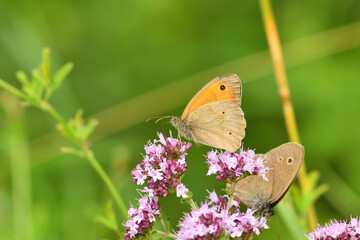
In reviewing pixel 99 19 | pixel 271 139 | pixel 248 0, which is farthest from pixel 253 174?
pixel 99 19

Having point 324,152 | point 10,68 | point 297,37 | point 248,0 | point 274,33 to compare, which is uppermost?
point 10,68

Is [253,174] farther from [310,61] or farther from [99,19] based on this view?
[99,19]

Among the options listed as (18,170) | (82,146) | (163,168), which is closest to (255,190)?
→ (163,168)

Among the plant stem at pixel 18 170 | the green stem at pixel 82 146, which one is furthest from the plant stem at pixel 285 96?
the plant stem at pixel 18 170

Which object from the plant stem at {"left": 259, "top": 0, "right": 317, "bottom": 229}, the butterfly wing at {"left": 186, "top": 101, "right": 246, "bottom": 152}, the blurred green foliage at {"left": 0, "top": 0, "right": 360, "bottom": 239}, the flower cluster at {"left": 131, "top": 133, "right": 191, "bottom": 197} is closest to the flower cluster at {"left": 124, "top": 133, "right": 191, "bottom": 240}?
the flower cluster at {"left": 131, "top": 133, "right": 191, "bottom": 197}

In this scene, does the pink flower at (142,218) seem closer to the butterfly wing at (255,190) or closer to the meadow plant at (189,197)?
the meadow plant at (189,197)

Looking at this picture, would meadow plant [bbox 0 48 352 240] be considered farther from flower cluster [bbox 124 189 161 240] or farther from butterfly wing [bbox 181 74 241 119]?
butterfly wing [bbox 181 74 241 119]
